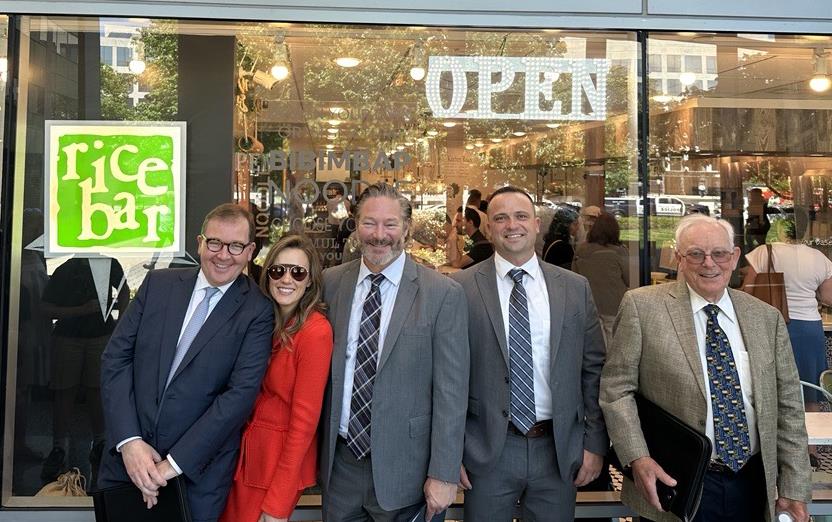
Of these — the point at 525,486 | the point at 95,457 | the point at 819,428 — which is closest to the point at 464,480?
the point at 525,486

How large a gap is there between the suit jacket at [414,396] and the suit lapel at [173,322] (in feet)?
1.78

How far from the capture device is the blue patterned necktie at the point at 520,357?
2.60 m

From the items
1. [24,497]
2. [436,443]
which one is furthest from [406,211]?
[24,497]

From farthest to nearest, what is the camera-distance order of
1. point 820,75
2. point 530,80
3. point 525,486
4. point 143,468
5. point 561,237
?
point 561,237 < point 820,75 < point 530,80 < point 525,486 < point 143,468

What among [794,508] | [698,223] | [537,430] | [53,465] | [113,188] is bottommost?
[53,465]

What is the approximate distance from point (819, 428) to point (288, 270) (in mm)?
2412

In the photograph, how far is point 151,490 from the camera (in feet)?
7.62

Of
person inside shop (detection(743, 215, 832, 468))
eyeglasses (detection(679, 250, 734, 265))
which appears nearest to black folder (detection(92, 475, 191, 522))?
eyeglasses (detection(679, 250, 734, 265))

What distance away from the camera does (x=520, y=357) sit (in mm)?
2645

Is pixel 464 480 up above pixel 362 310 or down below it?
below

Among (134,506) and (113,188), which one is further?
(113,188)

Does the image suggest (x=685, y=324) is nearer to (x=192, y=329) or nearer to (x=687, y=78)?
(x=192, y=329)

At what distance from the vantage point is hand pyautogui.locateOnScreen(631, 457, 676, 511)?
244cm

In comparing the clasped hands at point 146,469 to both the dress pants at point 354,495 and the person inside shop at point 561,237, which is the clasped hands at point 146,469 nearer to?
the dress pants at point 354,495
